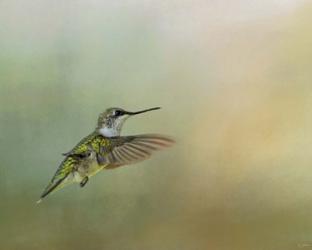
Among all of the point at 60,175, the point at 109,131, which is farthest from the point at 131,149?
the point at 60,175

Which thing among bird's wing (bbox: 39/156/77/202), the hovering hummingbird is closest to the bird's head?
the hovering hummingbird

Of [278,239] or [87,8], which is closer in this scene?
[87,8]

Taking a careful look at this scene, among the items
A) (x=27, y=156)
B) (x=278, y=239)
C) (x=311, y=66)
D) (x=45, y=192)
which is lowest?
(x=278, y=239)

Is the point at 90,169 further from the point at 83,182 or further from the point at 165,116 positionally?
the point at 165,116

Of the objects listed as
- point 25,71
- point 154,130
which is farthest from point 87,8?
point 154,130

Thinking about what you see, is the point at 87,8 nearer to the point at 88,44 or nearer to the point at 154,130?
the point at 88,44

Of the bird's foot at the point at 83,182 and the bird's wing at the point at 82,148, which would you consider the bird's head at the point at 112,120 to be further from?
the bird's foot at the point at 83,182

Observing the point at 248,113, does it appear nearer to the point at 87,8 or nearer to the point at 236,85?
the point at 236,85

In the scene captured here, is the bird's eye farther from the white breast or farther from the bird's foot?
the bird's foot

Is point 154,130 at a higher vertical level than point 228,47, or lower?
lower
